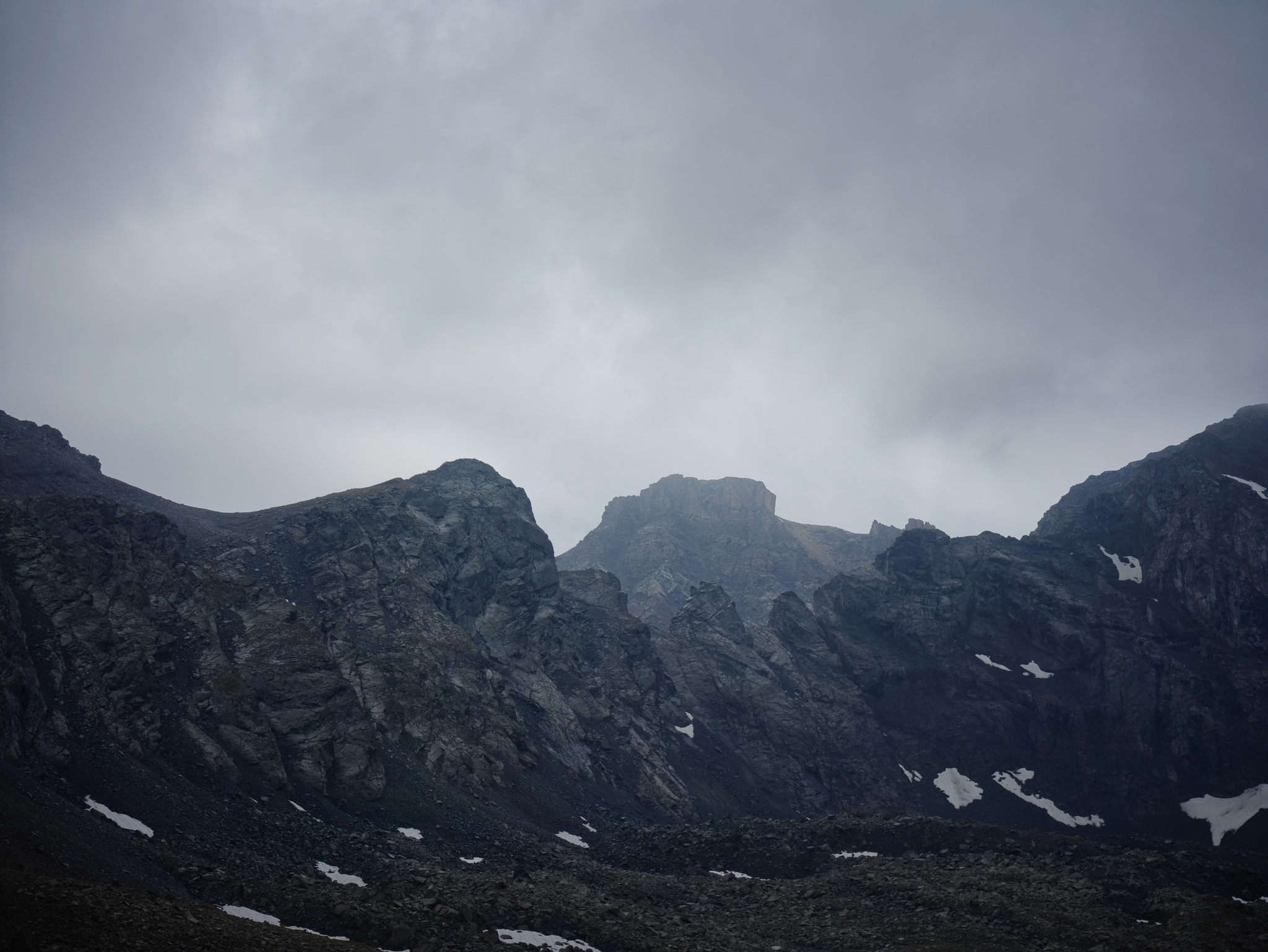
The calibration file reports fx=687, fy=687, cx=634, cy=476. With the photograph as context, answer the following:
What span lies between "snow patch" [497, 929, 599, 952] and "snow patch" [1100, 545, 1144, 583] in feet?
498

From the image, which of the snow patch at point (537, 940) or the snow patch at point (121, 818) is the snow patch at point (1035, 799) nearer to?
the snow patch at point (537, 940)

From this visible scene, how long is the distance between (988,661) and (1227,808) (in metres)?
42.6

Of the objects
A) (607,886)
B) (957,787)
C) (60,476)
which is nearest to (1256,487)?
(957,787)

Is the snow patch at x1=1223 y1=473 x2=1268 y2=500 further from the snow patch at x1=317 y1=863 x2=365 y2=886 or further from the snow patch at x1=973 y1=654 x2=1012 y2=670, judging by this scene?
the snow patch at x1=317 y1=863 x2=365 y2=886

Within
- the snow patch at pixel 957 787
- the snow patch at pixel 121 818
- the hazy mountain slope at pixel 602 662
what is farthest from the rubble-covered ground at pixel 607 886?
the snow patch at pixel 957 787

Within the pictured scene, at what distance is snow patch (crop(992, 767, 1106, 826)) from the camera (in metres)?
110

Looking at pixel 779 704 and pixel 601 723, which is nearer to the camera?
pixel 601 723

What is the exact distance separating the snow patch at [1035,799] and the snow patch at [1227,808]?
549 inches

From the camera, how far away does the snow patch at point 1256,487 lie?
134825 mm

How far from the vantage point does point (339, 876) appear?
44719 millimetres

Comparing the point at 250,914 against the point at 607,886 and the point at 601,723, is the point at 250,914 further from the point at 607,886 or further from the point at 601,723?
the point at 601,723

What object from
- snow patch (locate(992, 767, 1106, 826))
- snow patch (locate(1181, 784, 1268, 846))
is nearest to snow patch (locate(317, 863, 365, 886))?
snow patch (locate(992, 767, 1106, 826))

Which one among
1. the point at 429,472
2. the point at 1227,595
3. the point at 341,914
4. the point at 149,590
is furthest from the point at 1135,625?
the point at 149,590

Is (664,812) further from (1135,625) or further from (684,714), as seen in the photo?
(1135,625)
